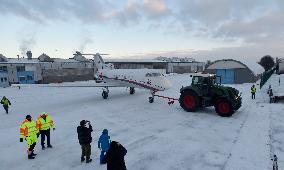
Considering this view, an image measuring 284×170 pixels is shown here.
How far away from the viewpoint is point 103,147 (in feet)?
27.1

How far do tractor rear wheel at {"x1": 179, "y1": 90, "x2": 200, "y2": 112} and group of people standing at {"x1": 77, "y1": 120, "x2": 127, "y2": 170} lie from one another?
29.3 ft

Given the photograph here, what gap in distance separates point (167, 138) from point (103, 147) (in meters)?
4.02

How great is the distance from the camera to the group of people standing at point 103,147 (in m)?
5.84

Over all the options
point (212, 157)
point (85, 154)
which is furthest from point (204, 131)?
point (85, 154)

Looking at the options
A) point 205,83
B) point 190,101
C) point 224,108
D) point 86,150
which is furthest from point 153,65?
point 86,150

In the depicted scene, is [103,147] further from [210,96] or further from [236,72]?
[236,72]

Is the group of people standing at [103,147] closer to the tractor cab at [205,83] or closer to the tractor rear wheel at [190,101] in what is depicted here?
the tractor rear wheel at [190,101]

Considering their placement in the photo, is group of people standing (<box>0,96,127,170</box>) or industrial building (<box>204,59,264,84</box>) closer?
group of people standing (<box>0,96,127,170</box>)

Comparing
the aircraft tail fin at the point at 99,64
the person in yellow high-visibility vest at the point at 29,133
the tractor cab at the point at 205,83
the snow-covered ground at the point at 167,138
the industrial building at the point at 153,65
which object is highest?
the industrial building at the point at 153,65

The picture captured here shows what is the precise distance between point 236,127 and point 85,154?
7.96 meters

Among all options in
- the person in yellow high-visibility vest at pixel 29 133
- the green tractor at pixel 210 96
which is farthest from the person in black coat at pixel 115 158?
the green tractor at pixel 210 96

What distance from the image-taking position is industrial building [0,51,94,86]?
43.7m

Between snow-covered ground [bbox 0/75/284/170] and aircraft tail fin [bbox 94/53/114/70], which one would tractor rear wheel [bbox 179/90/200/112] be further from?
aircraft tail fin [bbox 94/53/114/70]

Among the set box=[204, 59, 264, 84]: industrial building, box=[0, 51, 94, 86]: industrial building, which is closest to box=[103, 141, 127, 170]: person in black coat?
box=[204, 59, 264, 84]: industrial building
